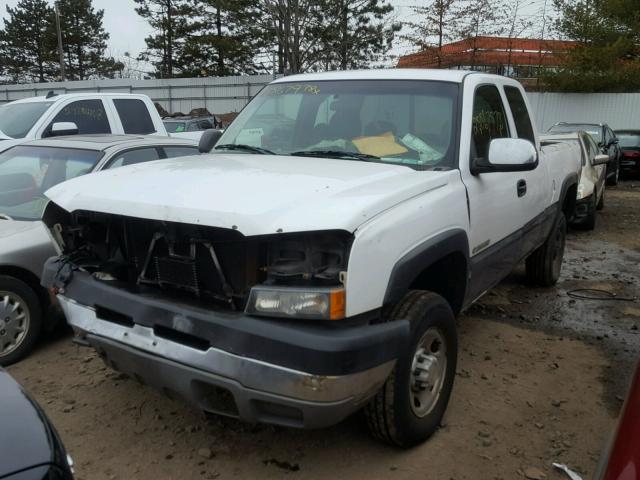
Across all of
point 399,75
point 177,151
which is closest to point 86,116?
point 177,151

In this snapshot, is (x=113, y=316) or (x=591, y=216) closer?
(x=113, y=316)

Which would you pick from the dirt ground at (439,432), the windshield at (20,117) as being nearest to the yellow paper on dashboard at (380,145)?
the dirt ground at (439,432)

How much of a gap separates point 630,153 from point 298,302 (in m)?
18.6

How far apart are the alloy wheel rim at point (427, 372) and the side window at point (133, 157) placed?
3.11 metres

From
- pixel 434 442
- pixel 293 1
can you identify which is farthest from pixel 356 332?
pixel 293 1

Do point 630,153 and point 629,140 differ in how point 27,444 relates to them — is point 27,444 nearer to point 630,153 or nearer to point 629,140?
point 630,153

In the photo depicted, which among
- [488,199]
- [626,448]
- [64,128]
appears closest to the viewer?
[626,448]

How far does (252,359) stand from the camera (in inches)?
96.8

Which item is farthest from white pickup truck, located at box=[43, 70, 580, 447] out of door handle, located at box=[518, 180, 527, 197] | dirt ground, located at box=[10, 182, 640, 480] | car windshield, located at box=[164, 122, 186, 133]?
car windshield, located at box=[164, 122, 186, 133]

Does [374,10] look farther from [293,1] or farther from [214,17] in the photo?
[214,17]

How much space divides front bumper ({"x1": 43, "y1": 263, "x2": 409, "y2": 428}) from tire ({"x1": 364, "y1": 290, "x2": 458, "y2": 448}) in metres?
0.23

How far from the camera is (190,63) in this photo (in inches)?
1737

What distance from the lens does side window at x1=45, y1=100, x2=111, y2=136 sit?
29.1ft

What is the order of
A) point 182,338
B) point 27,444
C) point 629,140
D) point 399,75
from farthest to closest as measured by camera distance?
point 629,140, point 399,75, point 182,338, point 27,444
